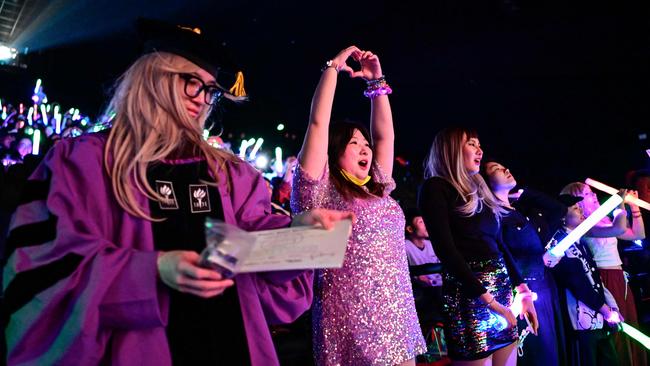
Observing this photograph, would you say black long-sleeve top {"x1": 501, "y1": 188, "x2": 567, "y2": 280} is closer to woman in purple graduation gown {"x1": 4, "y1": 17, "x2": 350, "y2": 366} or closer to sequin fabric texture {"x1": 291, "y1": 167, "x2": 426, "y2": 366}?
sequin fabric texture {"x1": 291, "y1": 167, "x2": 426, "y2": 366}

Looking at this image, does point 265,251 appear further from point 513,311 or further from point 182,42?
point 513,311

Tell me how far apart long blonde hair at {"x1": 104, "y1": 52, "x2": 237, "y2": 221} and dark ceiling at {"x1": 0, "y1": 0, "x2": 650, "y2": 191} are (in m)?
6.21

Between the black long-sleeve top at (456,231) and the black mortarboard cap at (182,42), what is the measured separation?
1663 millimetres

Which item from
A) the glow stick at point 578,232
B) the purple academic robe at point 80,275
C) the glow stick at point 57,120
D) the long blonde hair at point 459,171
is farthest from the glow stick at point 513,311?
the glow stick at point 57,120

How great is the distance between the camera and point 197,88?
4.90 feet

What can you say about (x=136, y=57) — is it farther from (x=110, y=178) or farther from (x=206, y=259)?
(x=206, y=259)

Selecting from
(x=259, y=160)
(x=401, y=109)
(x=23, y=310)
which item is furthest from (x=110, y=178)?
(x=259, y=160)

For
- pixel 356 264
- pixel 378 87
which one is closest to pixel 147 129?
pixel 356 264

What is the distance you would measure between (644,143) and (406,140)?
4877mm

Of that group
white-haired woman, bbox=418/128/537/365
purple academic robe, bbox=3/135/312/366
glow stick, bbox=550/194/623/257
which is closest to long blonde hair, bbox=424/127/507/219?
white-haired woman, bbox=418/128/537/365

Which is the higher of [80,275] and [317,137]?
[317,137]

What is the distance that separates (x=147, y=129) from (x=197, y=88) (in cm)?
23

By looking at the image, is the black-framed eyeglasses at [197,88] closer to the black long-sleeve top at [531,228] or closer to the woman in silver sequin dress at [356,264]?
the woman in silver sequin dress at [356,264]

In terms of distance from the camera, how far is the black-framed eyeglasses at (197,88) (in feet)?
4.81
